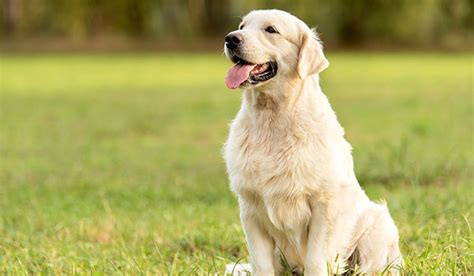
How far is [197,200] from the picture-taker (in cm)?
967

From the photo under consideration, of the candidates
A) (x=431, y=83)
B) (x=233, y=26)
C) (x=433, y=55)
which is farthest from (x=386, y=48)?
(x=431, y=83)

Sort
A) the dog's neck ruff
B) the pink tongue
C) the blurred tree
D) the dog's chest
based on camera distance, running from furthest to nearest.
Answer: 1. the blurred tree
2. the dog's neck ruff
3. the pink tongue
4. the dog's chest

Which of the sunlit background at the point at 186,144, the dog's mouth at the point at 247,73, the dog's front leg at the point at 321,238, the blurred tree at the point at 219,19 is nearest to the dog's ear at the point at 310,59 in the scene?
the dog's mouth at the point at 247,73

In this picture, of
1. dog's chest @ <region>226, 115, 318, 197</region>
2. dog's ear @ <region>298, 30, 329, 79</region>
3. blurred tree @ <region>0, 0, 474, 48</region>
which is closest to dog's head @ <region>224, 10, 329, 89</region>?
dog's ear @ <region>298, 30, 329, 79</region>

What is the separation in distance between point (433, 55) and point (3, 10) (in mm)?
22942

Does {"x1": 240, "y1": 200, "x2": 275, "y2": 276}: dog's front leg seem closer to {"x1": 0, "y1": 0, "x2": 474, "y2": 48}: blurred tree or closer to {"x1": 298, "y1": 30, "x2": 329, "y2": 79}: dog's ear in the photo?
{"x1": 298, "y1": 30, "x2": 329, "y2": 79}: dog's ear

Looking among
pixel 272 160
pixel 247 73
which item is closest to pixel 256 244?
pixel 272 160

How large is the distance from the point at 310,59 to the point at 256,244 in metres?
1.11

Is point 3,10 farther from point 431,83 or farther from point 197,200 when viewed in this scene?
point 197,200

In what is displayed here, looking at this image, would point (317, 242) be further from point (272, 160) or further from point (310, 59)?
point (310, 59)

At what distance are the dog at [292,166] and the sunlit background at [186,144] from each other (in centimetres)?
38

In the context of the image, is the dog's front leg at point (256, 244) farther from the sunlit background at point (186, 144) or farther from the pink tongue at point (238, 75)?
the pink tongue at point (238, 75)

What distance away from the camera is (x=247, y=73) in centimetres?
514

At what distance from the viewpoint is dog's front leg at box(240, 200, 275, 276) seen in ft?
16.6
